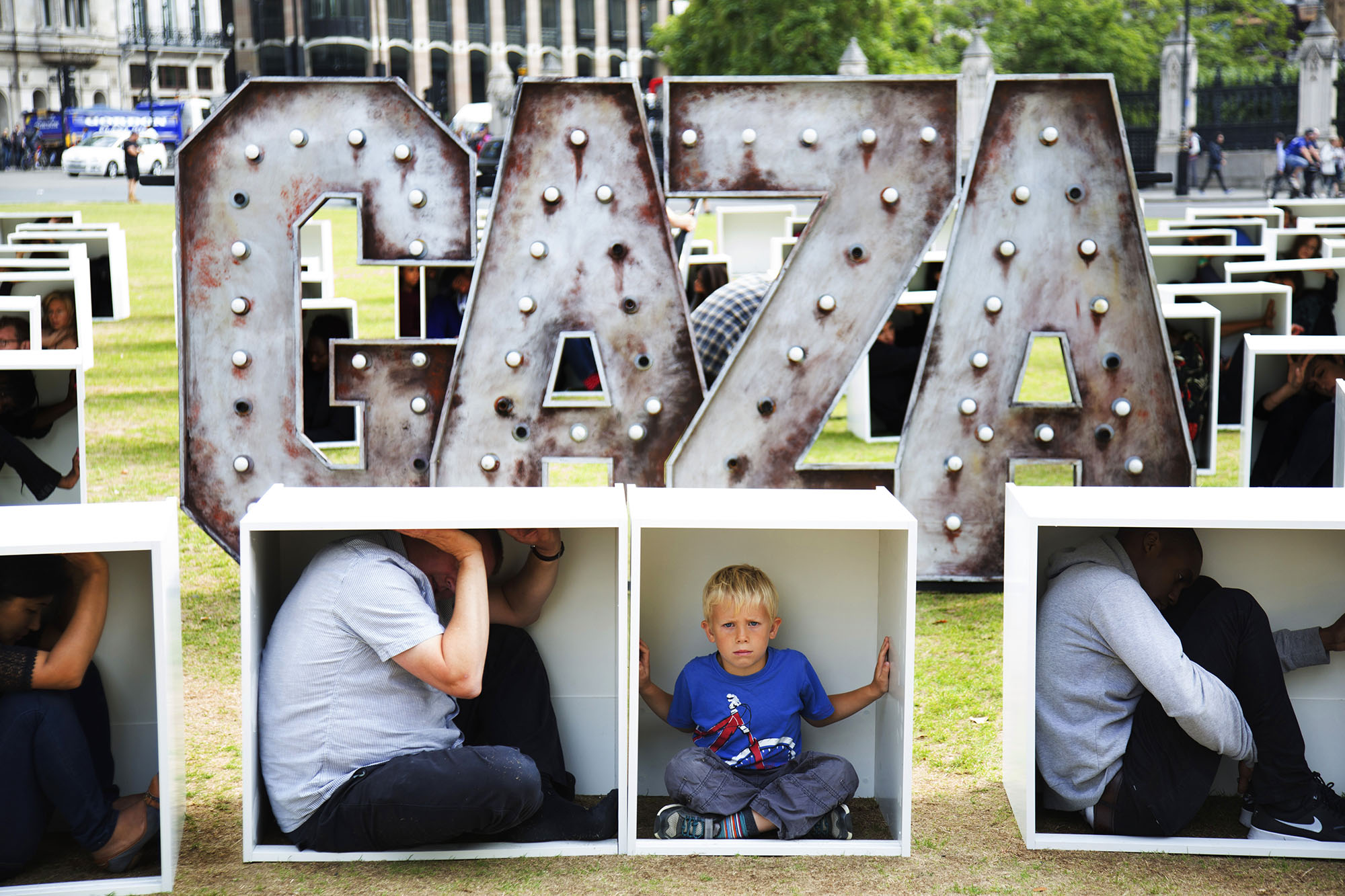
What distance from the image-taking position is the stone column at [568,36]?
7856 cm

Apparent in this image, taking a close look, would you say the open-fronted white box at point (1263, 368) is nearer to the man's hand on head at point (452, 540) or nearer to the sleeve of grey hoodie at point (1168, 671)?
the sleeve of grey hoodie at point (1168, 671)

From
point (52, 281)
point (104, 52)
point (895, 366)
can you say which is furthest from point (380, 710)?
point (104, 52)

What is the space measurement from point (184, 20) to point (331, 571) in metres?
81.7

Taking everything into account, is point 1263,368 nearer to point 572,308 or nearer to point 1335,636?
point 1335,636

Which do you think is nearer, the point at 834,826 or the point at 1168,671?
the point at 1168,671

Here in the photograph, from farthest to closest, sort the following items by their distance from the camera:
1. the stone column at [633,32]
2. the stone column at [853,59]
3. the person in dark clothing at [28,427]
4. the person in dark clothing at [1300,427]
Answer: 1. the stone column at [633,32]
2. the stone column at [853,59]
3. the person in dark clothing at [1300,427]
4. the person in dark clothing at [28,427]

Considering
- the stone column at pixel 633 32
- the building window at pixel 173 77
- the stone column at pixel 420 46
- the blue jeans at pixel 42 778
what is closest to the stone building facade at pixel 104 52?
the building window at pixel 173 77

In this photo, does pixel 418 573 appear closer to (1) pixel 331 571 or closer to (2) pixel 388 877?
(1) pixel 331 571

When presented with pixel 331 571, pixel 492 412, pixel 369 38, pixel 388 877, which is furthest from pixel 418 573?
pixel 369 38

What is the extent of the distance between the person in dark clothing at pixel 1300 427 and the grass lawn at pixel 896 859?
4.39 feet

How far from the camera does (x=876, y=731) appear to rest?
4441mm

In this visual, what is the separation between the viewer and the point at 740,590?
4031 millimetres

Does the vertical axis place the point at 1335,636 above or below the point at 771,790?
above

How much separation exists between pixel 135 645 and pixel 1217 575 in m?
3.34
